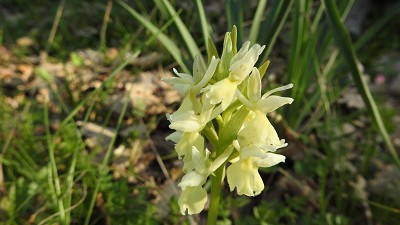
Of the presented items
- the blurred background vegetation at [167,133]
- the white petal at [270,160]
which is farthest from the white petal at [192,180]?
the blurred background vegetation at [167,133]

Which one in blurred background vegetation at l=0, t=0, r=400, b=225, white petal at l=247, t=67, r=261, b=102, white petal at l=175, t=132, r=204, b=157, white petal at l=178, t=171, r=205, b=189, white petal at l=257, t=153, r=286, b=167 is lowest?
blurred background vegetation at l=0, t=0, r=400, b=225

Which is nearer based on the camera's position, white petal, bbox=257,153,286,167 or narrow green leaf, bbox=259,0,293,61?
white petal, bbox=257,153,286,167

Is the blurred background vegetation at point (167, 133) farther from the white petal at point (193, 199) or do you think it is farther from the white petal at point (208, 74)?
the white petal at point (208, 74)

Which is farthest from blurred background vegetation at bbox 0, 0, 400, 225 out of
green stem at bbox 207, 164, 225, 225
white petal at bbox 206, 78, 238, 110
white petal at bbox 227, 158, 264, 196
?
white petal at bbox 206, 78, 238, 110

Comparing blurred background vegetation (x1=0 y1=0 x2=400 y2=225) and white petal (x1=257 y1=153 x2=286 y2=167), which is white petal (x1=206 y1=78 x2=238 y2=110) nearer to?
white petal (x1=257 y1=153 x2=286 y2=167)

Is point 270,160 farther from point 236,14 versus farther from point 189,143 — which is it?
point 236,14
